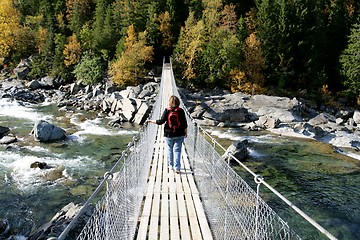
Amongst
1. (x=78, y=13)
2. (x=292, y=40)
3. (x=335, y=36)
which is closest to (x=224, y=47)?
(x=292, y=40)

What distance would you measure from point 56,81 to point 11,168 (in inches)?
791

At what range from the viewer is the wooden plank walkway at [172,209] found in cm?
391

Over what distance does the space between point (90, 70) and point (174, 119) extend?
892 inches

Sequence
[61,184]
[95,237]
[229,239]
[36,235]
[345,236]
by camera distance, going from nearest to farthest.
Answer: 1. [95,237]
2. [229,239]
3. [36,235]
4. [345,236]
5. [61,184]

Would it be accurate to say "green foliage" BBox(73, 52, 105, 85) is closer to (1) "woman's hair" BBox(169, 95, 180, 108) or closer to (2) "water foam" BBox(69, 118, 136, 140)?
(2) "water foam" BBox(69, 118, 136, 140)

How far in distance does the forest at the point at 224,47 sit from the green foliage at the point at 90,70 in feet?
0.27

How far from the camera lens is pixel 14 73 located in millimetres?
30719

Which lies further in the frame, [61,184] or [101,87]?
[101,87]

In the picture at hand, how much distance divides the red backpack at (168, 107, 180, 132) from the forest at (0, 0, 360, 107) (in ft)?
62.1

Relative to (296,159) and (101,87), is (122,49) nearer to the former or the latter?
(101,87)

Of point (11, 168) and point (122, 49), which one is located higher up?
point (122, 49)

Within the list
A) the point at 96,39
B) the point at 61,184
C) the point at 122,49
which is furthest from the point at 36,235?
the point at 96,39

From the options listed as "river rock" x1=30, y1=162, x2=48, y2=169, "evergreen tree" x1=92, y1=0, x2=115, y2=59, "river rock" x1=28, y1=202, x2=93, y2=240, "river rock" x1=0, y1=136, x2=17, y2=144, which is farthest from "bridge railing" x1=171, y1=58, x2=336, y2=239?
"evergreen tree" x1=92, y1=0, x2=115, y2=59

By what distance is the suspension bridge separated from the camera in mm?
2881
